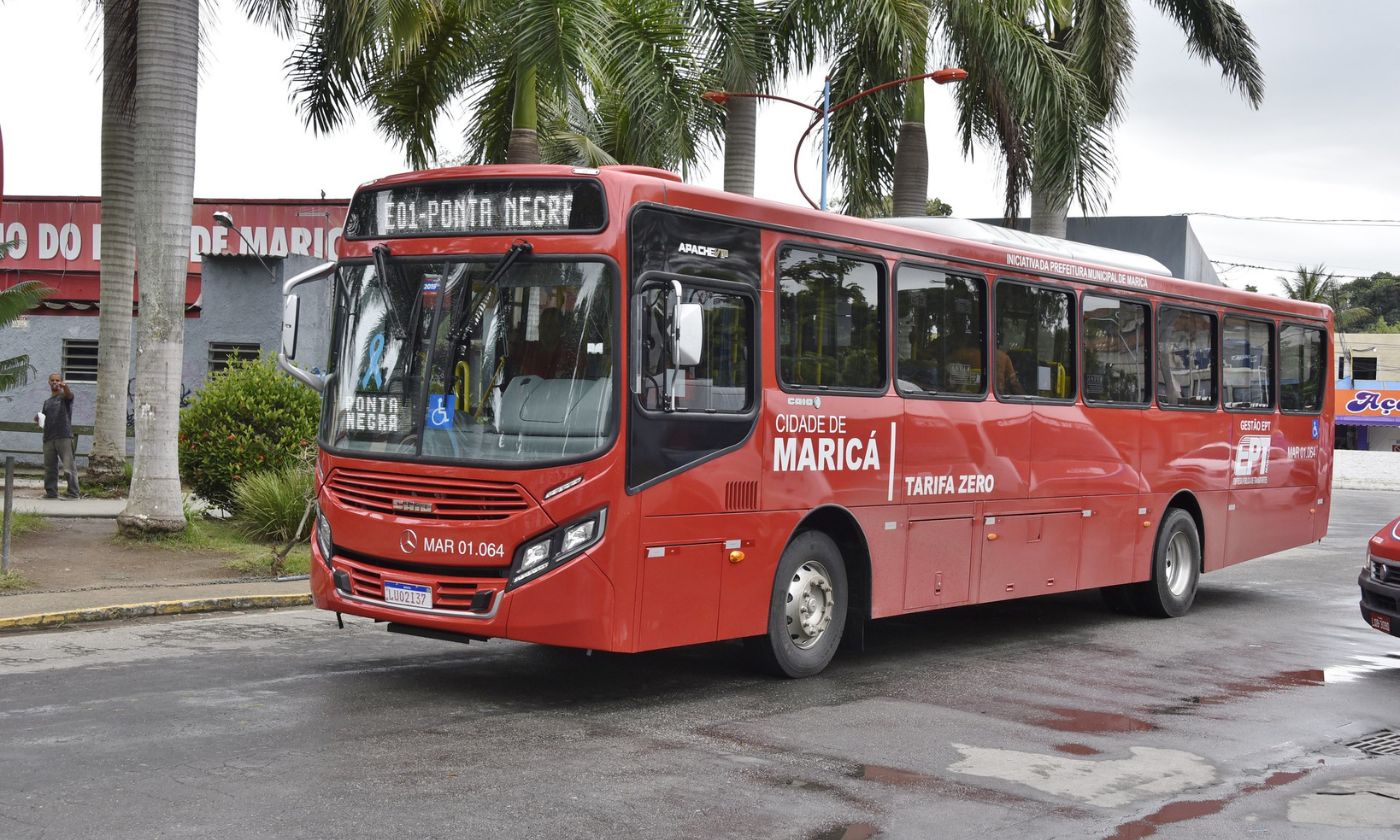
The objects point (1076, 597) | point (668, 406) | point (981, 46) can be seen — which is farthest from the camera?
point (981, 46)

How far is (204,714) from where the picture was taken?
7.98 meters

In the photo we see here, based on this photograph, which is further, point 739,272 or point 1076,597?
point 1076,597

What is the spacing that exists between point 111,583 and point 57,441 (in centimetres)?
953

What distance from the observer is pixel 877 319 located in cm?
1038

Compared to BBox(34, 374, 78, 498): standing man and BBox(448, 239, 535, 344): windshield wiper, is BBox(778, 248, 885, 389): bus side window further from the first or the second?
BBox(34, 374, 78, 498): standing man

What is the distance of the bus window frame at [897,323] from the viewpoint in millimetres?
10516

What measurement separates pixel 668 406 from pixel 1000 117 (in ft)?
57.1

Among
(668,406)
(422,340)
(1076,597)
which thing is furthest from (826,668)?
(1076,597)

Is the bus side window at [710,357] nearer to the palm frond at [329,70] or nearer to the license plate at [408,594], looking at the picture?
the license plate at [408,594]

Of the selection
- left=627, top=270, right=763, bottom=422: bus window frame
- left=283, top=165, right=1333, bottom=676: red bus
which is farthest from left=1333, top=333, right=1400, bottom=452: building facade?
left=627, top=270, right=763, bottom=422: bus window frame

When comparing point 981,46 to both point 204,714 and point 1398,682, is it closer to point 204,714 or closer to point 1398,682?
point 1398,682

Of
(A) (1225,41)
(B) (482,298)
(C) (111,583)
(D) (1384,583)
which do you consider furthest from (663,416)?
(A) (1225,41)

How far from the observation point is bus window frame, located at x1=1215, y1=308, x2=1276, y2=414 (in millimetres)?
14867

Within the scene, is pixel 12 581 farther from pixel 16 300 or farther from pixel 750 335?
pixel 750 335
